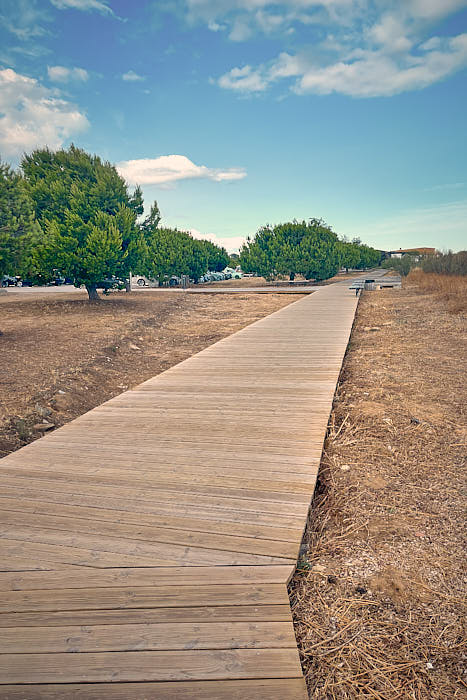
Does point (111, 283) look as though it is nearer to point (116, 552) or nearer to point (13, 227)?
point (13, 227)

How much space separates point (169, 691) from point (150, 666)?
0.42ft

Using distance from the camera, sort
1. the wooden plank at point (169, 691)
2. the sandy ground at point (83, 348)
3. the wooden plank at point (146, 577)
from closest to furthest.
A: 1. the wooden plank at point (169, 691)
2. the wooden plank at point (146, 577)
3. the sandy ground at point (83, 348)

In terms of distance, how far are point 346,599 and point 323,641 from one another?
1.16 feet

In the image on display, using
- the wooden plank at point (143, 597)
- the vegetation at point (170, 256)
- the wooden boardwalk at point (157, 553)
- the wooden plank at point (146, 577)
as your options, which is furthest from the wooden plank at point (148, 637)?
the vegetation at point (170, 256)

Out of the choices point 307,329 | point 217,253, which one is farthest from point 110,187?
point 217,253

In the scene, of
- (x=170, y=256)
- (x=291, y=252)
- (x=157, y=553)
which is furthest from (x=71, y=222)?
(x=291, y=252)

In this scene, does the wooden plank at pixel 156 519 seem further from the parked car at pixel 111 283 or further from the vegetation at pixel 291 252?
the vegetation at pixel 291 252

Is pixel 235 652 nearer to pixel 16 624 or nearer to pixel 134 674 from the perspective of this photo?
pixel 134 674

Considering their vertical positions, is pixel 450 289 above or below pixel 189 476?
above

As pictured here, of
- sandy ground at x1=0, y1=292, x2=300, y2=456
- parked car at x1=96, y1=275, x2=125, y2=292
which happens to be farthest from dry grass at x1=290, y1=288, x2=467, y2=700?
parked car at x1=96, y1=275, x2=125, y2=292

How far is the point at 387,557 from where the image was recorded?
8.92 ft

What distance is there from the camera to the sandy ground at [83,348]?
21.7 feet

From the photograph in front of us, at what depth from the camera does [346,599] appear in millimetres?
2346

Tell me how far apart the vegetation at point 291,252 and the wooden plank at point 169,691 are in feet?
123
